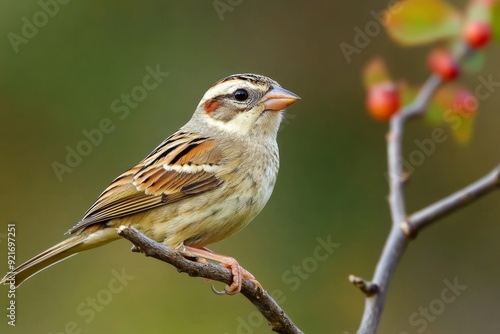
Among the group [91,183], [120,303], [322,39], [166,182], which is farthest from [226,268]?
[322,39]

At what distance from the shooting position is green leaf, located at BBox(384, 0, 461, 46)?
2.75 m

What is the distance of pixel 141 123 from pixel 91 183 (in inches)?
26.9

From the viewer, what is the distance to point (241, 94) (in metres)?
4.32

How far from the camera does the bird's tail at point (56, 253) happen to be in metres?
3.88

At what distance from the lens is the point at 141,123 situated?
22.5 feet

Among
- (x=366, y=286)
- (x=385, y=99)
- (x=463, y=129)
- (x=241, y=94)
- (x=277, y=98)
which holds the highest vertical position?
(x=241, y=94)

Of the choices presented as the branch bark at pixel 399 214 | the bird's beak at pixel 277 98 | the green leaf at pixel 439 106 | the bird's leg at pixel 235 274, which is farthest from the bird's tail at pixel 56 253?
the green leaf at pixel 439 106

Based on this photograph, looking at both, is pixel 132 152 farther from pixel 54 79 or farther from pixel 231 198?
pixel 231 198

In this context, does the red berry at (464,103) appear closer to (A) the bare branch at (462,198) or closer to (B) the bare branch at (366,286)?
(A) the bare branch at (462,198)

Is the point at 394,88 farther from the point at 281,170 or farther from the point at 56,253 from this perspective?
the point at 281,170

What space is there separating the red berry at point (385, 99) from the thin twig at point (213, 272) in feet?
2.73

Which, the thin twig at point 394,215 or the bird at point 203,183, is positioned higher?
the bird at point 203,183

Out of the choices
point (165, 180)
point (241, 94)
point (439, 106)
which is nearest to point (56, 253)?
point (165, 180)

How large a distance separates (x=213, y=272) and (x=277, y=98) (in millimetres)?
1292
